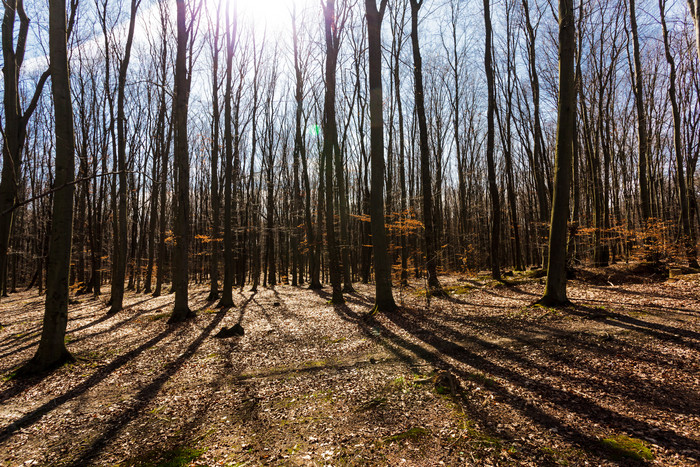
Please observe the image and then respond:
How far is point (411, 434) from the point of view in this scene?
323 centimetres

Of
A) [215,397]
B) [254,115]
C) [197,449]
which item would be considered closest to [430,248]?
[215,397]

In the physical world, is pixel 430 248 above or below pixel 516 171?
below

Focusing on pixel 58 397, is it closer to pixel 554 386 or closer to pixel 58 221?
pixel 58 221

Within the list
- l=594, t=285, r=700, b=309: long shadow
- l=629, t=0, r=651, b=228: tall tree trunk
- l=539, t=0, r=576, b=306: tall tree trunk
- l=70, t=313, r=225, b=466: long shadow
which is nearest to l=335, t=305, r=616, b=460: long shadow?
l=539, t=0, r=576, b=306: tall tree trunk

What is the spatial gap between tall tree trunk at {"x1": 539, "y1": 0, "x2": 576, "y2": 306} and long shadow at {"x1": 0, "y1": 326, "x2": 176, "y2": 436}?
9.42m

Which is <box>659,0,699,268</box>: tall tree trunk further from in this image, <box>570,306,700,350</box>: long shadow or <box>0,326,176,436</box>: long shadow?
<box>0,326,176,436</box>: long shadow

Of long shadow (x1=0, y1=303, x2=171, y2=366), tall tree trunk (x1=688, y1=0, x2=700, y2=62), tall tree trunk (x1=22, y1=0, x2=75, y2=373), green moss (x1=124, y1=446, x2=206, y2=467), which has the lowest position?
long shadow (x1=0, y1=303, x2=171, y2=366)

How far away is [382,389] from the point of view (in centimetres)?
430

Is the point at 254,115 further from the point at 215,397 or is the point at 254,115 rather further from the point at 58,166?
the point at 215,397

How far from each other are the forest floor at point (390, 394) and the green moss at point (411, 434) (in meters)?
0.02

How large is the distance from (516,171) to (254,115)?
25170 millimetres

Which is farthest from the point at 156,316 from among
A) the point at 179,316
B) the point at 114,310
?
the point at 114,310

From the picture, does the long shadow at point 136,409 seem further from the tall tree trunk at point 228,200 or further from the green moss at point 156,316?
the tall tree trunk at point 228,200

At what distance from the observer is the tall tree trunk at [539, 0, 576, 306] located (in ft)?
24.0
